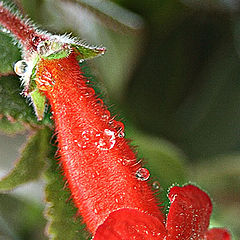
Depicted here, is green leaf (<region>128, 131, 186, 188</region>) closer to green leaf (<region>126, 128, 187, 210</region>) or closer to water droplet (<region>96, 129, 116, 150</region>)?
green leaf (<region>126, 128, 187, 210</region>)

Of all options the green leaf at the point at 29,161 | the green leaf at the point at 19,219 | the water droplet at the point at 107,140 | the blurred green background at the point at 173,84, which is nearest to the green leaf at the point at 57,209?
the green leaf at the point at 29,161

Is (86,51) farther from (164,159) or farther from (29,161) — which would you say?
(164,159)

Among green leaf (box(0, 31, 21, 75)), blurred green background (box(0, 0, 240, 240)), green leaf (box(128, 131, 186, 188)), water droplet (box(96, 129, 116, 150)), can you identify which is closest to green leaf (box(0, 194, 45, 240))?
blurred green background (box(0, 0, 240, 240))

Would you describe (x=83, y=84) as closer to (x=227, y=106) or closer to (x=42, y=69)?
(x=42, y=69)

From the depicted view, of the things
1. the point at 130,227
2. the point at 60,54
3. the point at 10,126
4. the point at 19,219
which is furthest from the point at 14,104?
the point at 19,219

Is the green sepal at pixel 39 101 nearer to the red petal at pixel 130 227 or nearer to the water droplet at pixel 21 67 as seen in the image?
the water droplet at pixel 21 67

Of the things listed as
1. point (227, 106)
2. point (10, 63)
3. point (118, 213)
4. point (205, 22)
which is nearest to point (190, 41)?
point (205, 22)
